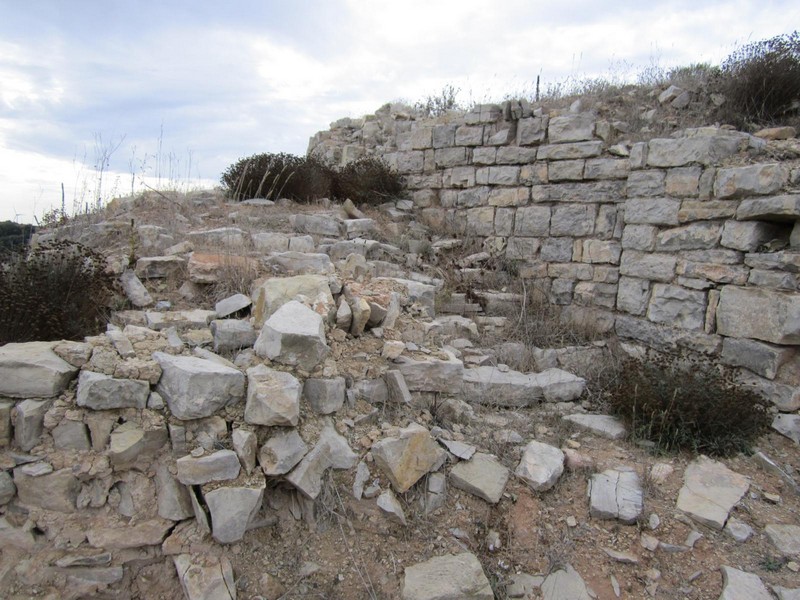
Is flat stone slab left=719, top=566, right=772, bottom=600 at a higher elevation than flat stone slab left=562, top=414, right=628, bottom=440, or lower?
lower

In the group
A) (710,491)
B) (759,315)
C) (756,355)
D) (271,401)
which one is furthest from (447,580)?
(759,315)

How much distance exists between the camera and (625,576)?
A: 302cm

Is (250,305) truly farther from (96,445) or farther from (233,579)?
(233,579)

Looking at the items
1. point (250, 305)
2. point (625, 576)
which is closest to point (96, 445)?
point (250, 305)

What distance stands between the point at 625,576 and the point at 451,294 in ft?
12.2

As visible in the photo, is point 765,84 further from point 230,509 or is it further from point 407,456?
point 230,509

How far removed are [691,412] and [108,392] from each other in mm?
3960

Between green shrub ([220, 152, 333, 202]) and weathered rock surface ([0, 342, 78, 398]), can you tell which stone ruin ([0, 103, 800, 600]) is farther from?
green shrub ([220, 152, 333, 202])

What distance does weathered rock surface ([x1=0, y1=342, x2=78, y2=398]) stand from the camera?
9.39ft

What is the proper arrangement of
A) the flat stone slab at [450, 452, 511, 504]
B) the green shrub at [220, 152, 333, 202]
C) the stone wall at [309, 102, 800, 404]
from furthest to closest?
the green shrub at [220, 152, 333, 202]
the stone wall at [309, 102, 800, 404]
the flat stone slab at [450, 452, 511, 504]

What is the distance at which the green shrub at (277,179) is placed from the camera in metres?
8.37

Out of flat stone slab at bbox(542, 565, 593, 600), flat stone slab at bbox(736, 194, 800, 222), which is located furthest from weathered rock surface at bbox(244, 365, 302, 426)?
flat stone slab at bbox(736, 194, 800, 222)

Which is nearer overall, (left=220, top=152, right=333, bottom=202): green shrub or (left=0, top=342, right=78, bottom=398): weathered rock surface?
(left=0, top=342, right=78, bottom=398): weathered rock surface

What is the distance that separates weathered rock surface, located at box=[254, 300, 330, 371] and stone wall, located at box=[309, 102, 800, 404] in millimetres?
3904
